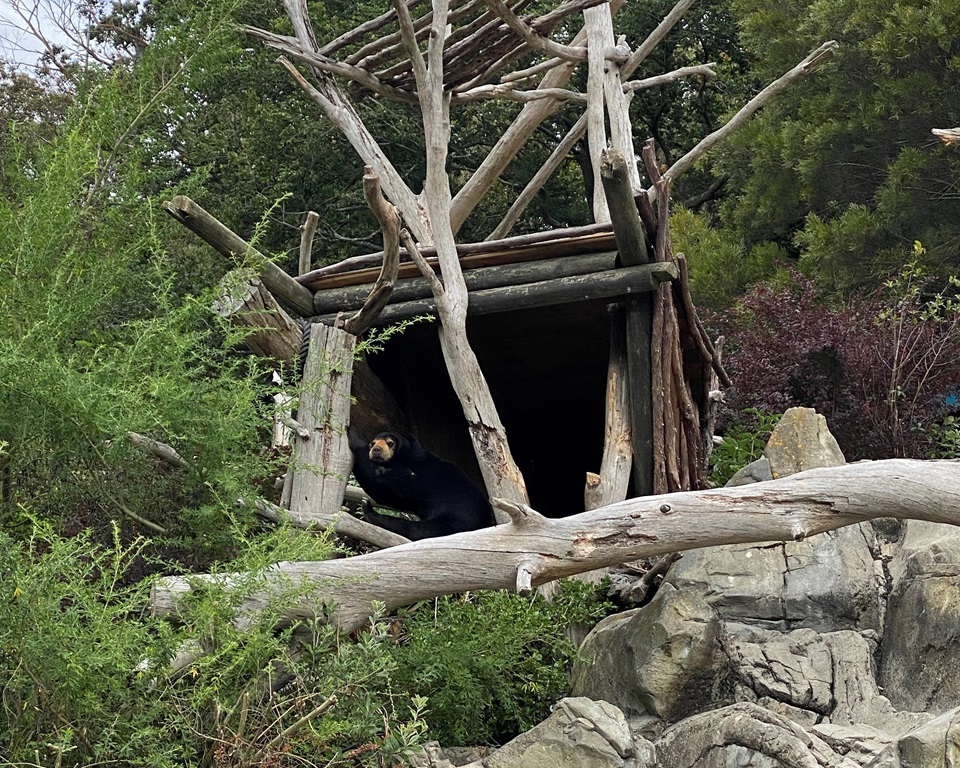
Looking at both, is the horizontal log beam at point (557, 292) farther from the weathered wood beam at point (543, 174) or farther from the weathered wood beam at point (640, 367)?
the weathered wood beam at point (543, 174)

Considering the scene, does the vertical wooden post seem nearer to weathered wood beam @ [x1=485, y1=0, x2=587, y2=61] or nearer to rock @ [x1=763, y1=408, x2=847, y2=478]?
weathered wood beam @ [x1=485, y1=0, x2=587, y2=61]

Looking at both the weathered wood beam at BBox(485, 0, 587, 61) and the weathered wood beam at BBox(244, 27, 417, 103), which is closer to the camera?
the weathered wood beam at BBox(485, 0, 587, 61)

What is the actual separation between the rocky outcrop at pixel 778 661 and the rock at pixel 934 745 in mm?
39

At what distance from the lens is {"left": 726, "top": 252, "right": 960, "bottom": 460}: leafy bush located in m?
9.70

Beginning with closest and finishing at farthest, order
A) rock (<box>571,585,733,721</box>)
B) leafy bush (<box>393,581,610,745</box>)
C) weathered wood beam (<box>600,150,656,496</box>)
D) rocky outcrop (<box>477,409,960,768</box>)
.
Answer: rocky outcrop (<box>477,409,960,768</box>)
leafy bush (<box>393,581,610,745</box>)
rock (<box>571,585,733,721</box>)
weathered wood beam (<box>600,150,656,496</box>)

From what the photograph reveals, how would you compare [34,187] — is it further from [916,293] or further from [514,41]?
[916,293]

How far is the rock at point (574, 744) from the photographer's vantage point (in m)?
5.26

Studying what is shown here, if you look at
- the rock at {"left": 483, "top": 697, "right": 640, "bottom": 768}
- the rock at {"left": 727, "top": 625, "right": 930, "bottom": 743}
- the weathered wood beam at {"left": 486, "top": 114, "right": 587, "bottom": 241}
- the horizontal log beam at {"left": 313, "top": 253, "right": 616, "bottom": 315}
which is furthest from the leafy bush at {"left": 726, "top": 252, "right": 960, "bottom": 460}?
the rock at {"left": 483, "top": 697, "right": 640, "bottom": 768}

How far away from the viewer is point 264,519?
6734mm

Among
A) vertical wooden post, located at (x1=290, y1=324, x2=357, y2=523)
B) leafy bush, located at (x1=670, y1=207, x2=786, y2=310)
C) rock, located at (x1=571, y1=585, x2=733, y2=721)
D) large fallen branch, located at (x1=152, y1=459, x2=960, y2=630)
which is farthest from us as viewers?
leafy bush, located at (x1=670, y1=207, x2=786, y2=310)

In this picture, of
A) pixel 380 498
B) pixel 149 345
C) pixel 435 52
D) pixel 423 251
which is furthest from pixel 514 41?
pixel 149 345

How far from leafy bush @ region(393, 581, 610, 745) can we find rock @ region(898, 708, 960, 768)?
183 centimetres

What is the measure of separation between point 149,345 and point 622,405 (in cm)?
304

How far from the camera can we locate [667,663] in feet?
19.8
